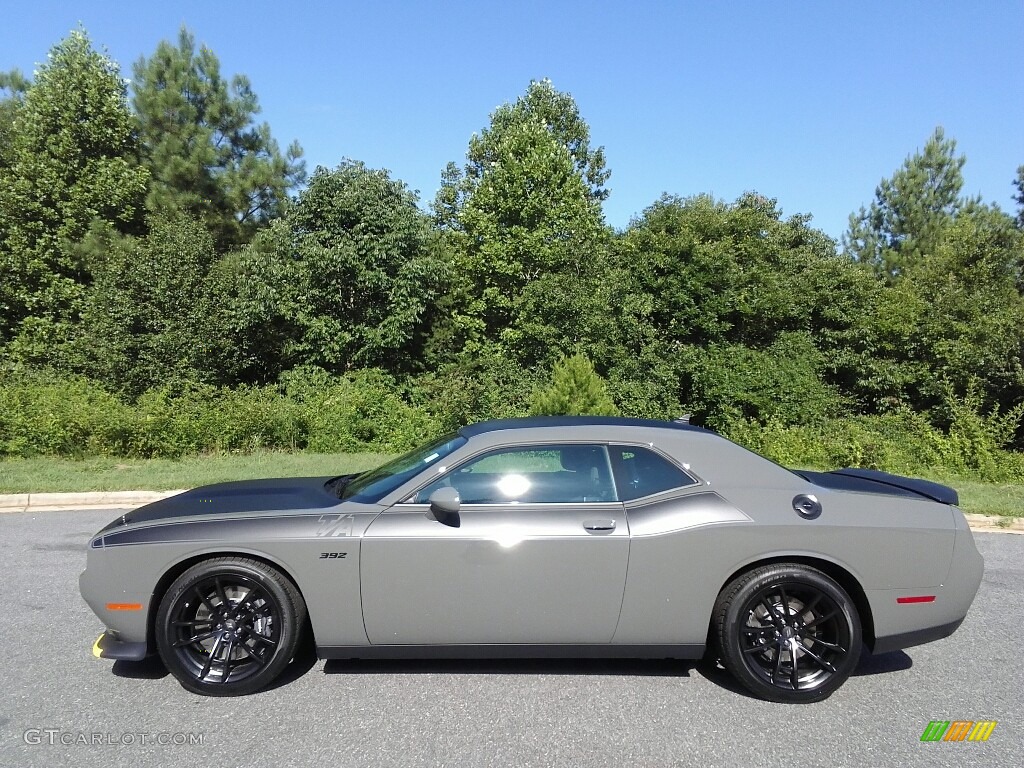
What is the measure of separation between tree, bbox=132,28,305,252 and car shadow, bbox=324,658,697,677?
22.2 m

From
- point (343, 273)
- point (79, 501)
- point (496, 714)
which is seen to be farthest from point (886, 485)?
point (343, 273)

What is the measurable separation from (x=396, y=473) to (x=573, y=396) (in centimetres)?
899

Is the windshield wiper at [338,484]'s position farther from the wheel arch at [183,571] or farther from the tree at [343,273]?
the tree at [343,273]

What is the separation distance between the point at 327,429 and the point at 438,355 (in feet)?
28.9

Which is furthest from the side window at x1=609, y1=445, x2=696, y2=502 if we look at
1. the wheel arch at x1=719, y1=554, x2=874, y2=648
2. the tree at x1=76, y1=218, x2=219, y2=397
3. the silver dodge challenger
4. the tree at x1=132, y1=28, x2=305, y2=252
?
the tree at x1=132, y1=28, x2=305, y2=252

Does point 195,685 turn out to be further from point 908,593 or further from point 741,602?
point 908,593

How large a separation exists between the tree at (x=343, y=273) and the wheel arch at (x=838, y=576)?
54.5 feet

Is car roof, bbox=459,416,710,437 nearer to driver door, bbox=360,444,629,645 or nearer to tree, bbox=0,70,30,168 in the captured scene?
driver door, bbox=360,444,629,645

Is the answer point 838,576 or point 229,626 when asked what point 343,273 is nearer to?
point 229,626

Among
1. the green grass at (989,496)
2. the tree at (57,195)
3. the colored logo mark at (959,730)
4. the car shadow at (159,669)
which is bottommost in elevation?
the colored logo mark at (959,730)

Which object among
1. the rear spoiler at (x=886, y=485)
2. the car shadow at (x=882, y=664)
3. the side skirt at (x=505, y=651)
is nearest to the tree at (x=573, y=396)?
the rear spoiler at (x=886, y=485)

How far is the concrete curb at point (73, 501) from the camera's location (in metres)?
8.68

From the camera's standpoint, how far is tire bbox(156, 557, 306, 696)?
3.59 meters

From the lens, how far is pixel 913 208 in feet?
102
